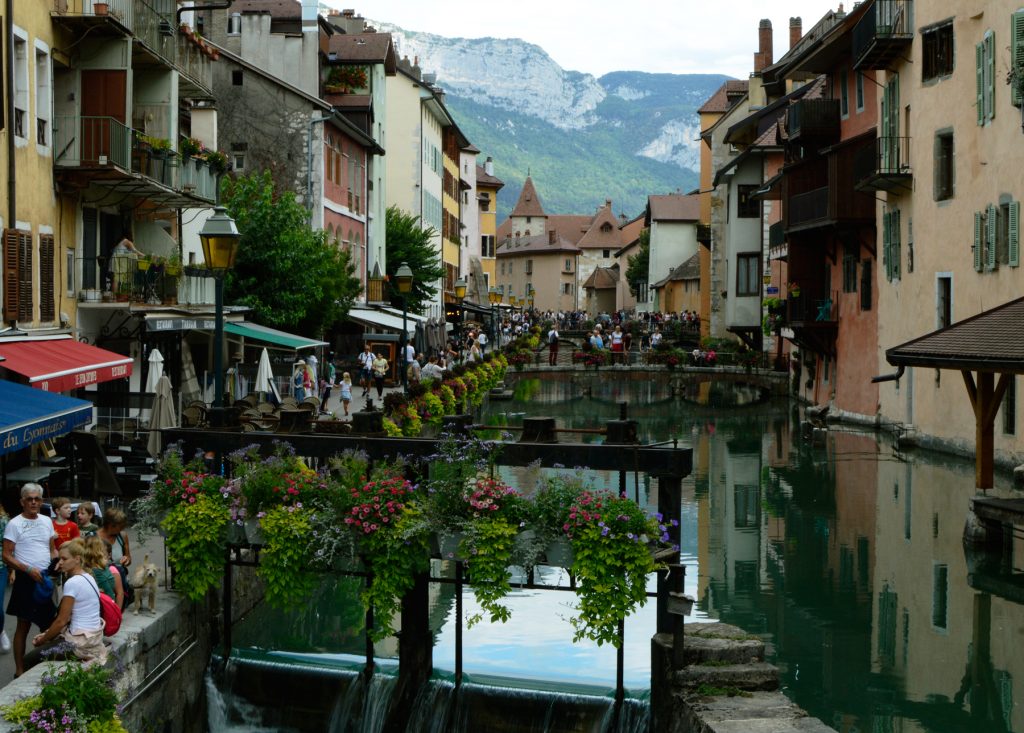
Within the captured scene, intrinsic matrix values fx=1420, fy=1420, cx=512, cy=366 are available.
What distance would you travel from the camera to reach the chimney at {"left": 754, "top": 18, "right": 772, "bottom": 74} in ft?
251

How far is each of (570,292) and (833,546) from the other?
138 m

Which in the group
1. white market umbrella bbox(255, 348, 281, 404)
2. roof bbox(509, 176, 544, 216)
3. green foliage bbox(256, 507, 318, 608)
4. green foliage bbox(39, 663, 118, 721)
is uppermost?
roof bbox(509, 176, 544, 216)

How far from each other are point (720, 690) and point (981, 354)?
908cm

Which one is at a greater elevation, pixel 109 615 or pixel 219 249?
pixel 219 249

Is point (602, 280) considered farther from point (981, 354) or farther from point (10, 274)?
point (981, 354)

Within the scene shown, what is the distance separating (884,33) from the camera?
35.2m

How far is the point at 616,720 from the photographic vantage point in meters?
12.5

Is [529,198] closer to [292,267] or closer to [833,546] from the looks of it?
[292,267]

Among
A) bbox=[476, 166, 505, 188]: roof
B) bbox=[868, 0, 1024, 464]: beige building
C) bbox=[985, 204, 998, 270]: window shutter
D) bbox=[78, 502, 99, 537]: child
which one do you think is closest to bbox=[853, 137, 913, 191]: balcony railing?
bbox=[868, 0, 1024, 464]: beige building

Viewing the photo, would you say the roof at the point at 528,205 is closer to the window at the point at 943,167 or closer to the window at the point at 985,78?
the window at the point at 943,167

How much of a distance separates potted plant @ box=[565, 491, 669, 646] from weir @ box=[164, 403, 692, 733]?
0.36 meters

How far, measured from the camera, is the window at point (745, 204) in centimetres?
6372

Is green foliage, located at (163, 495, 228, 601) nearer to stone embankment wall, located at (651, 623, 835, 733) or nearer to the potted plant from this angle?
the potted plant

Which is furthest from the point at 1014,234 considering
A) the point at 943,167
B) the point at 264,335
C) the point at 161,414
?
the point at 161,414
